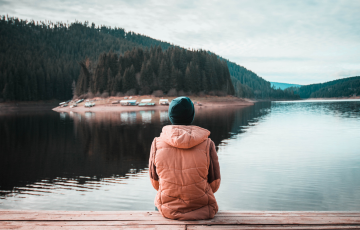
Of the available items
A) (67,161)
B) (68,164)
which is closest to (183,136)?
(68,164)

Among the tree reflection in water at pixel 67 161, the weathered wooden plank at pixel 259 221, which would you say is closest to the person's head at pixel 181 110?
the weathered wooden plank at pixel 259 221

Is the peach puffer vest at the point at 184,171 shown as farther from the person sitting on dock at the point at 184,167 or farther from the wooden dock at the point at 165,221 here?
the wooden dock at the point at 165,221

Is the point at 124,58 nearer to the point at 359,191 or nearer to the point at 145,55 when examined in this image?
the point at 145,55

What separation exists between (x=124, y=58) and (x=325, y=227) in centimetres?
11665

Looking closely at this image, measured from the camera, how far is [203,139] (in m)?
3.61

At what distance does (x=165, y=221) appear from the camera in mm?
3830

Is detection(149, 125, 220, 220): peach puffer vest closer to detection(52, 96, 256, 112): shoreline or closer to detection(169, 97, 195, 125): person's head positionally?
detection(169, 97, 195, 125): person's head

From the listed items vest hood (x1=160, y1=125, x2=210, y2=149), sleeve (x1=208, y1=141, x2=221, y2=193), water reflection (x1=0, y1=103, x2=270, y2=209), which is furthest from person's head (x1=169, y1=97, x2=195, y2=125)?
water reflection (x1=0, y1=103, x2=270, y2=209)

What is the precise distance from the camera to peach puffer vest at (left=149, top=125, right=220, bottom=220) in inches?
142

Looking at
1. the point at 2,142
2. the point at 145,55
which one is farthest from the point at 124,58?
the point at 2,142

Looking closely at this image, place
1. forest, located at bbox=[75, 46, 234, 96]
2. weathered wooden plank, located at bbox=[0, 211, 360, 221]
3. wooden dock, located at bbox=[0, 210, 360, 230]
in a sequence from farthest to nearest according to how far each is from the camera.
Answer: forest, located at bbox=[75, 46, 234, 96], weathered wooden plank, located at bbox=[0, 211, 360, 221], wooden dock, located at bbox=[0, 210, 360, 230]

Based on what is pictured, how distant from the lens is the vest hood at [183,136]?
3480mm

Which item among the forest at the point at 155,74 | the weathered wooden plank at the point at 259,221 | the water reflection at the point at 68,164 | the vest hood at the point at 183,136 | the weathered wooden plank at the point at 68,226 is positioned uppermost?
the forest at the point at 155,74

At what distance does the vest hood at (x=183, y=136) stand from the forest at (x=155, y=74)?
318 feet
